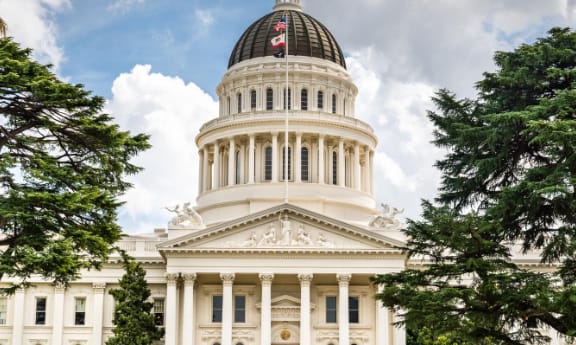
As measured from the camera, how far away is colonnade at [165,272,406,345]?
5916 centimetres

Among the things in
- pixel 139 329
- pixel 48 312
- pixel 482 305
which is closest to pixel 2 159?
pixel 482 305

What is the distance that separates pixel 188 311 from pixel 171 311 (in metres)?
1.11

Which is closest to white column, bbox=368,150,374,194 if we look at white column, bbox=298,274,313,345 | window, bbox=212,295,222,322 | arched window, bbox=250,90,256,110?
arched window, bbox=250,90,256,110

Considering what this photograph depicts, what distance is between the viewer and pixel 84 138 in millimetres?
28500

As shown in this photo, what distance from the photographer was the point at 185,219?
6400cm

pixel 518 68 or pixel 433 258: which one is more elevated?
pixel 518 68

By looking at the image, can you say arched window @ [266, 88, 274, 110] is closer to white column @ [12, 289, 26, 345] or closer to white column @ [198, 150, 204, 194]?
white column @ [198, 150, 204, 194]

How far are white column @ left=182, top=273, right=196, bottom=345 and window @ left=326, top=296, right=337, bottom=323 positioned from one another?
9.68m

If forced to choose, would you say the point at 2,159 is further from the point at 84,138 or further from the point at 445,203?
the point at 445,203

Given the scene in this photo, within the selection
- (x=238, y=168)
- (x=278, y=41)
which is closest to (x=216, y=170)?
(x=238, y=168)

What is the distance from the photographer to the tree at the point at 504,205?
90.8 ft

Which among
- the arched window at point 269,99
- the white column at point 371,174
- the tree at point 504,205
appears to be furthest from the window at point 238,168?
the tree at point 504,205

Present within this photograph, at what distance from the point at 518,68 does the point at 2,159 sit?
17.3 meters

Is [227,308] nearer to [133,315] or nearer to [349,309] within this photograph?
[133,315]
